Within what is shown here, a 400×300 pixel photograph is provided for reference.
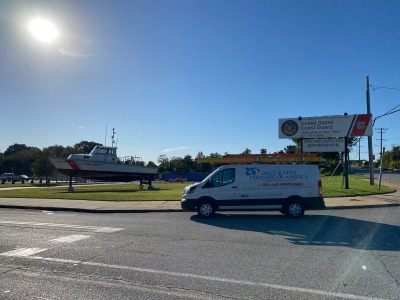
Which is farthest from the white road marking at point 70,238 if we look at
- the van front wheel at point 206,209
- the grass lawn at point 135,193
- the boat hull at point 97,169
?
the boat hull at point 97,169

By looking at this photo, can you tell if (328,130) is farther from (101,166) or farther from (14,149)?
(14,149)

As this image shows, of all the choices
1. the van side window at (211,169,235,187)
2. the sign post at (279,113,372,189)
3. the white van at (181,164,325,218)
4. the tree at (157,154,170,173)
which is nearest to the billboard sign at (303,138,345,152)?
the sign post at (279,113,372,189)

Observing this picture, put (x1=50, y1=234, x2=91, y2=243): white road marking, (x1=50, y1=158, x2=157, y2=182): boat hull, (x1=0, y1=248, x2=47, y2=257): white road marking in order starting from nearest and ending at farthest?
1. (x1=0, y1=248, x2=47, y2=257): white road marking
2. (x1=50, y1=234, x2=91, y2=243): white road marking
3. (x1=50, y1=158, x2=157, y2=182): boat hull

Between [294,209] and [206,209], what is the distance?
10.7 ft

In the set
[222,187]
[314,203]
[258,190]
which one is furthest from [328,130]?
[222,187]

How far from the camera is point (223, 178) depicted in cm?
1369

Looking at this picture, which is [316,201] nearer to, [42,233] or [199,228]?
[199,228]

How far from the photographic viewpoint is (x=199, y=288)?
5.28 m

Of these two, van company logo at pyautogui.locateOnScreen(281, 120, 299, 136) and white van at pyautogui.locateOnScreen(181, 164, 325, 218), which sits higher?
van company logo at pyautogui.locateOnScreen(281, 120, 299, 136)

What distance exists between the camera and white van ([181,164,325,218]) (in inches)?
527

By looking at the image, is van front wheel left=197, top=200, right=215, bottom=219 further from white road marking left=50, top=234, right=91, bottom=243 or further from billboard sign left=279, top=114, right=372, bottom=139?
billboard sign left=279, top=114, right=372, bottom=139

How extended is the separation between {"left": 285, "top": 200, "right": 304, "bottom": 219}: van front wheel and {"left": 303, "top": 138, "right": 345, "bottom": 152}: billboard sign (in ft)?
44.5

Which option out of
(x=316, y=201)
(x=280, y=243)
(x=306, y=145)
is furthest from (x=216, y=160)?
(x=306, y=145)

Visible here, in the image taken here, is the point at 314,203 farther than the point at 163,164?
No
